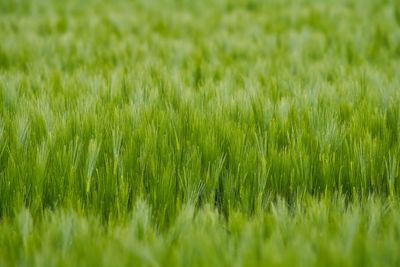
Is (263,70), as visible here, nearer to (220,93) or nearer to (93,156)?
(220,93)

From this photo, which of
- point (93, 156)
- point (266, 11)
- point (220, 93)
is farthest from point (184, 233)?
point (266, 11)

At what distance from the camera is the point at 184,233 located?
3.43ft

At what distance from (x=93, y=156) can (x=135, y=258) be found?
0.48 m

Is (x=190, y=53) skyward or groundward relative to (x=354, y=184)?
skyward

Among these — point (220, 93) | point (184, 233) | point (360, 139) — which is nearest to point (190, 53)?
point (220, 93)

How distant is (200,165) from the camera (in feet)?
4.46

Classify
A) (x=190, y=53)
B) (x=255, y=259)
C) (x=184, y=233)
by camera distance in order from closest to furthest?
(x=255, y=259) → (x=184, y=233) → (x=190, y=53)

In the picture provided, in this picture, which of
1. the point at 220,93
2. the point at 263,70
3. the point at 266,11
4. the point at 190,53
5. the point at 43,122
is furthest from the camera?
the point at 266,11

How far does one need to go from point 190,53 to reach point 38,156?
1805mm

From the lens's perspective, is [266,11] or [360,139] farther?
[266,11]

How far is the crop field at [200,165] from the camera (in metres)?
0.97

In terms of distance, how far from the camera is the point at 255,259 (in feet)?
2.93

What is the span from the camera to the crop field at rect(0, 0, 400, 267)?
0.97 meters

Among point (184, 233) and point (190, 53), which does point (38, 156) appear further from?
point (190, 53)
